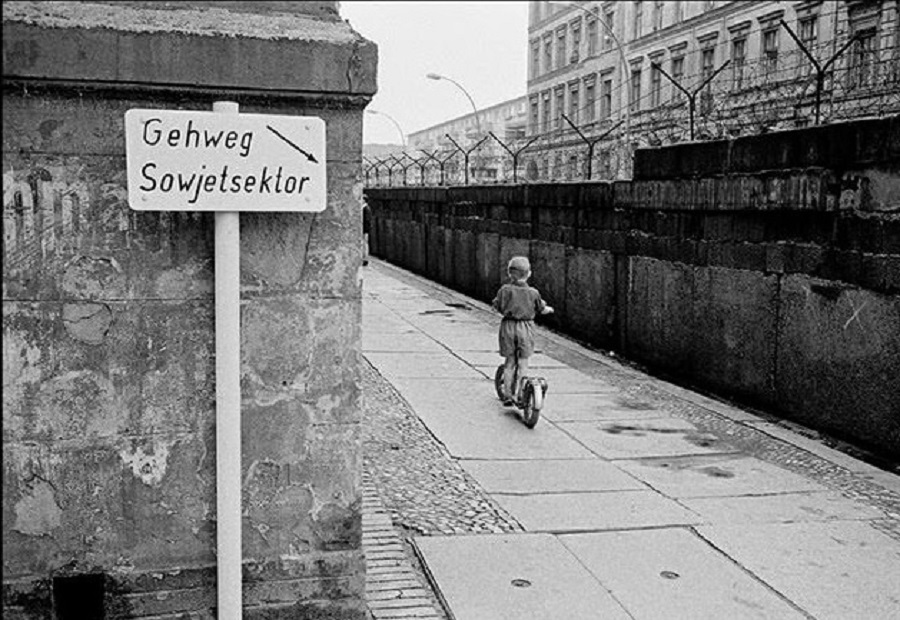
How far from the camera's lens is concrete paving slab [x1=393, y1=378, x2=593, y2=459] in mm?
7355

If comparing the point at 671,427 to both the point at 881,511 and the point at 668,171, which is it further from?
the point at 668,171

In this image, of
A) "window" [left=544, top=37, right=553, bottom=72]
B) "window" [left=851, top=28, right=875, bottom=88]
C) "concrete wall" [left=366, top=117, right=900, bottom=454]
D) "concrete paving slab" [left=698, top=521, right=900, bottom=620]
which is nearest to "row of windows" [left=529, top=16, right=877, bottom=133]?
"window" [left=851, top=28, right=875, bottom=88]

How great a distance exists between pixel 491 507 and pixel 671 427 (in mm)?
2971

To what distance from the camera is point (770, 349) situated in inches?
341

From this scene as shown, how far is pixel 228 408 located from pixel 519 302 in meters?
5.12

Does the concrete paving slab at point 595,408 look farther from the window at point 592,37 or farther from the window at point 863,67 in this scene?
the window at point 592,37

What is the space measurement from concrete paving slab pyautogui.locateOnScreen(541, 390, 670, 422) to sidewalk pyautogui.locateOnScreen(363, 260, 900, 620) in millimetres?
30

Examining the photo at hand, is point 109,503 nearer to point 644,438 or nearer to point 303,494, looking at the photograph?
point 303,494

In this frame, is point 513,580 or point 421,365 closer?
point 513,580

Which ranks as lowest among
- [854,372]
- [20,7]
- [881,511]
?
[881,511]

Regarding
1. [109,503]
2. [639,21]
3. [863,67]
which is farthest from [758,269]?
[639,21]

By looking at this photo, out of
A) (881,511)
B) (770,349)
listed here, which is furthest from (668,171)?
(881,511)

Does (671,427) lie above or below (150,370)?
below

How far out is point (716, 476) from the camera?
6820mm
